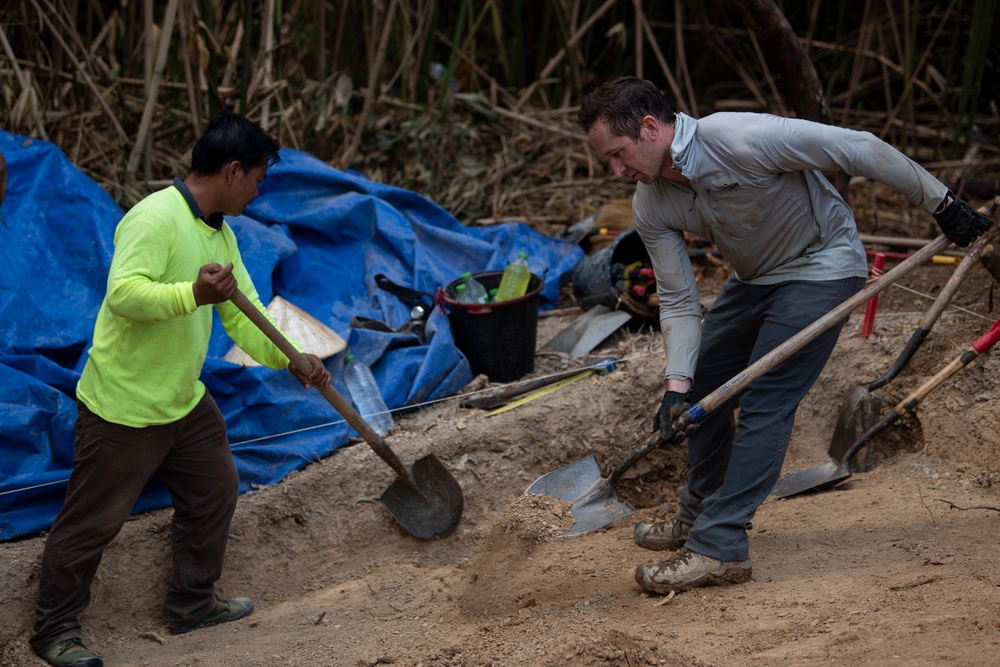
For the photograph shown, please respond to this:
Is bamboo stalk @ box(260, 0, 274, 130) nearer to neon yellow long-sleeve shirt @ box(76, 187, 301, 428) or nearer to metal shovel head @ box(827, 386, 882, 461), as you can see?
neon yellow long-sleeve shirt @ box(76, 187, 301, 428)

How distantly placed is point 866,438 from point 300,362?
88.6 inches

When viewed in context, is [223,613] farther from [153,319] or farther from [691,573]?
[691,573]

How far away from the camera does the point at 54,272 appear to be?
A: 13.2 feet

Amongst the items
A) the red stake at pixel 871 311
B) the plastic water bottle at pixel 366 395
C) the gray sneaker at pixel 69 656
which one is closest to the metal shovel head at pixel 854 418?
the red stake at pixel 871 311

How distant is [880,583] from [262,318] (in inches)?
82.0

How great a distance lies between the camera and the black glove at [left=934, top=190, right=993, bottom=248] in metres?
2.80

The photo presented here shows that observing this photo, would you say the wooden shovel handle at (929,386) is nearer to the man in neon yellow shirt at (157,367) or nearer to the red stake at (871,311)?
the red stake at (871,311)

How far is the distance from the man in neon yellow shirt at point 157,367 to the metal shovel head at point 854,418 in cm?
223

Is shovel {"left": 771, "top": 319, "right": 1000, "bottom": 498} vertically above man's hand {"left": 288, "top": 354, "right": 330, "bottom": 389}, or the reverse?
man's hand {"left": 288, "top": 354, "right": 330, "bottom": 389}

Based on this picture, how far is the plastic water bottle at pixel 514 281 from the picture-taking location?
473 cm

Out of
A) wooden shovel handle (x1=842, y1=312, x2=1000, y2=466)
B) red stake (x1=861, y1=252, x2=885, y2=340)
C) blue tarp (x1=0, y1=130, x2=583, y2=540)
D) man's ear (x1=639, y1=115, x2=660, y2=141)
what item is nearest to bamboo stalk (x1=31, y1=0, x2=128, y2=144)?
blue tarp (x1=0, y1=130, x2=583, y2=540)

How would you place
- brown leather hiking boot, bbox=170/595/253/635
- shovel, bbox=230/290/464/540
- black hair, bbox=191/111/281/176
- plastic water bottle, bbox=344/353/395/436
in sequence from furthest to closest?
plastic water bottle, bbox=344/353/395/436
shovel, bbox=230/290/464/540
brown leather hiking boot, bbox=170/595/253/635
black hair, bbox=191/111/281/176

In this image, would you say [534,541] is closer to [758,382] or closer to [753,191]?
[758,382]

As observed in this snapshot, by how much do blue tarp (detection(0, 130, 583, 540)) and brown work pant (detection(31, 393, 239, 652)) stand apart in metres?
0.26
